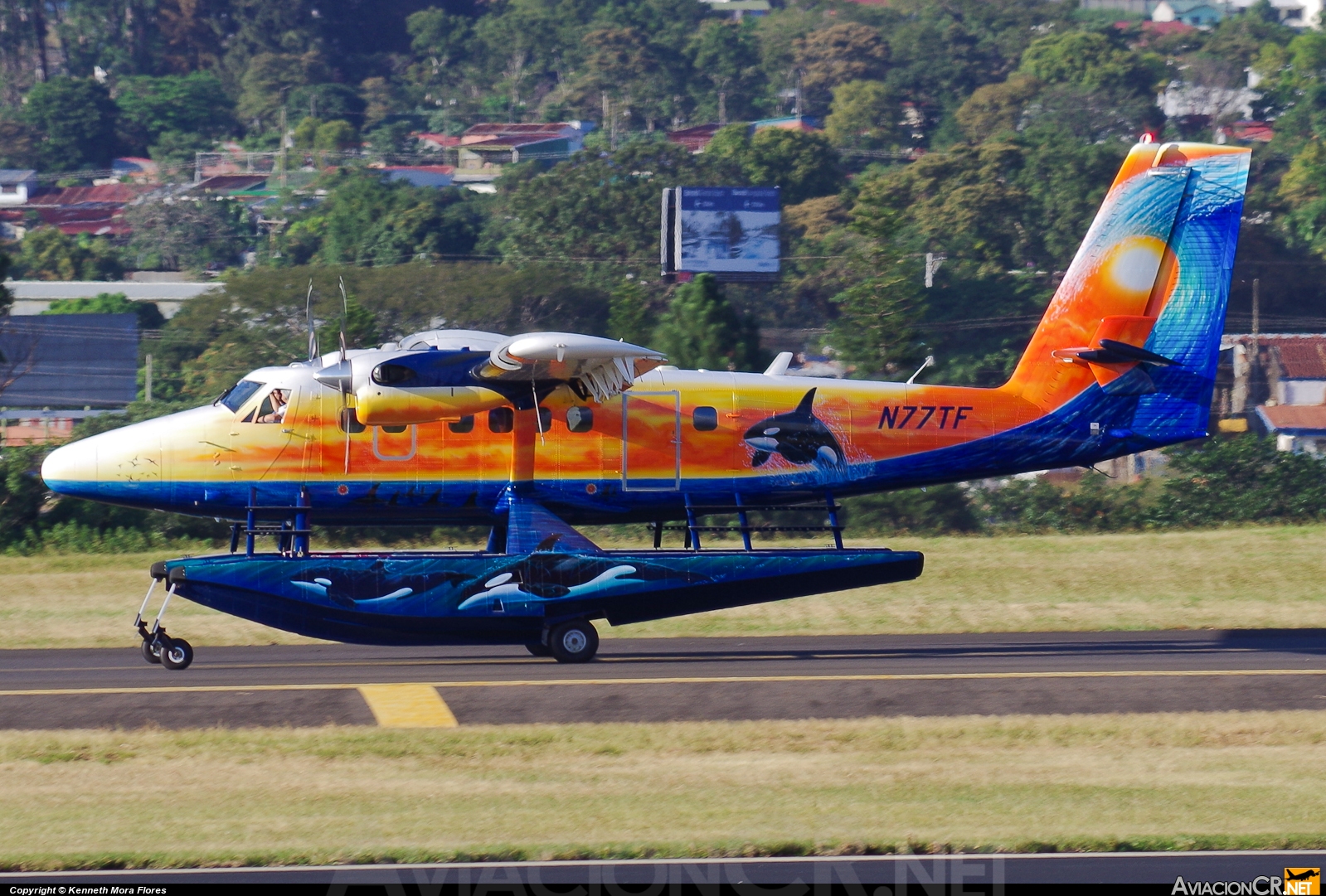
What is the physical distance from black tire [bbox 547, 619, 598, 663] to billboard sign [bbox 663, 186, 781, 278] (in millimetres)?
57434

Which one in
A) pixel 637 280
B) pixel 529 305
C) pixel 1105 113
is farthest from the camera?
pixel 1105 113

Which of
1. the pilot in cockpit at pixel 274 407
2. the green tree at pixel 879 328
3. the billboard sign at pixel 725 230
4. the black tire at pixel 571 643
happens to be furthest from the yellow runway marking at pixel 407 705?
the billboard sign at pixel 725 230

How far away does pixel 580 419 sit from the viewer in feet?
64.6

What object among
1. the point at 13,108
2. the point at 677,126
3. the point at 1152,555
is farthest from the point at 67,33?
the point at 1152,555

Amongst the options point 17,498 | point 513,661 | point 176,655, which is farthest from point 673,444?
point 17,498

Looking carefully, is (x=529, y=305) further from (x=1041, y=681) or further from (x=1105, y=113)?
(x=1105, y=113)

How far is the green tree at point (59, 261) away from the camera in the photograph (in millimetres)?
110312

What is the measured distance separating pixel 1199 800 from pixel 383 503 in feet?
35.5

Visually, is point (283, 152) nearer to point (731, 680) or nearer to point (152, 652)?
point (152, 652)

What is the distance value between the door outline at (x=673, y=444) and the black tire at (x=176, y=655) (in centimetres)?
549

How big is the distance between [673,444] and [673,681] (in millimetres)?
3726

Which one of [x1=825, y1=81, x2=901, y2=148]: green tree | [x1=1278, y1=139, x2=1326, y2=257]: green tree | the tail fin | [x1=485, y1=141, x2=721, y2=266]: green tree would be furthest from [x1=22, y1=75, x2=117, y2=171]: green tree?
the tail fin

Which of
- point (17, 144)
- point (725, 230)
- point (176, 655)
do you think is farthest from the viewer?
point (17, 144)

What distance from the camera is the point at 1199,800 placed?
11961mm
